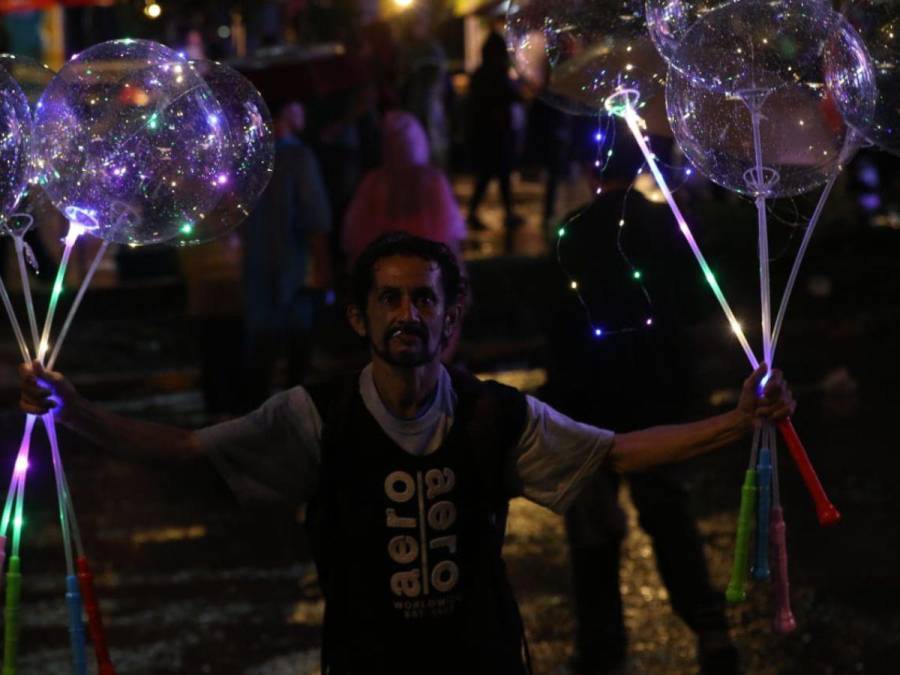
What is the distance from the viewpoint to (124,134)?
12.5 ft

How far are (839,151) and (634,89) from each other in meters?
0.72

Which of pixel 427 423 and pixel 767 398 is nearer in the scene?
pixel 767 398

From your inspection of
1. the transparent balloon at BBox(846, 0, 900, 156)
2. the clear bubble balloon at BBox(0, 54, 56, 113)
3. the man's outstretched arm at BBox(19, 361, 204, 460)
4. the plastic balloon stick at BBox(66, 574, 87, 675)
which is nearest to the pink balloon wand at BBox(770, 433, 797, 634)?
the transparent balloon at BBox(846, 0, 900, 156)

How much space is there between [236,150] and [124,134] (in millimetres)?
292

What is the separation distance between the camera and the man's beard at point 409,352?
3.77 metres

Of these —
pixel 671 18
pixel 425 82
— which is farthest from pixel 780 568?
pixel 425 82

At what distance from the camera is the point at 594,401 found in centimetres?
580

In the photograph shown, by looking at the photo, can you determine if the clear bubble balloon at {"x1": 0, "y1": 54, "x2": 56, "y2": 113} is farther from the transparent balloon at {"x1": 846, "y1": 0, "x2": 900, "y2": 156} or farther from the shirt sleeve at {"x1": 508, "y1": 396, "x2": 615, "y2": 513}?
the transparent balloon at {"x1": 846, "y1": 0, "x2": 900, "y2": 156}

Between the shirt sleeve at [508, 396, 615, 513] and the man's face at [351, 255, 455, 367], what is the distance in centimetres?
29

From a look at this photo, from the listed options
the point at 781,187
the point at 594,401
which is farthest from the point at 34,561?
the point at 781,187

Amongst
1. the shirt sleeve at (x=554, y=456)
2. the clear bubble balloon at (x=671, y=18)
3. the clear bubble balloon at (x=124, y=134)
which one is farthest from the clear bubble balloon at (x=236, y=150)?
the clear bubble balloon at (x=671, y=18)

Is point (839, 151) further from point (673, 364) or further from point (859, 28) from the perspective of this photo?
point (673, 364)

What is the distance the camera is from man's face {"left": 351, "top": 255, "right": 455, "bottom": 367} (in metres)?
3.78

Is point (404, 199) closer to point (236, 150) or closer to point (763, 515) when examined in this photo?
point (236, 150)
